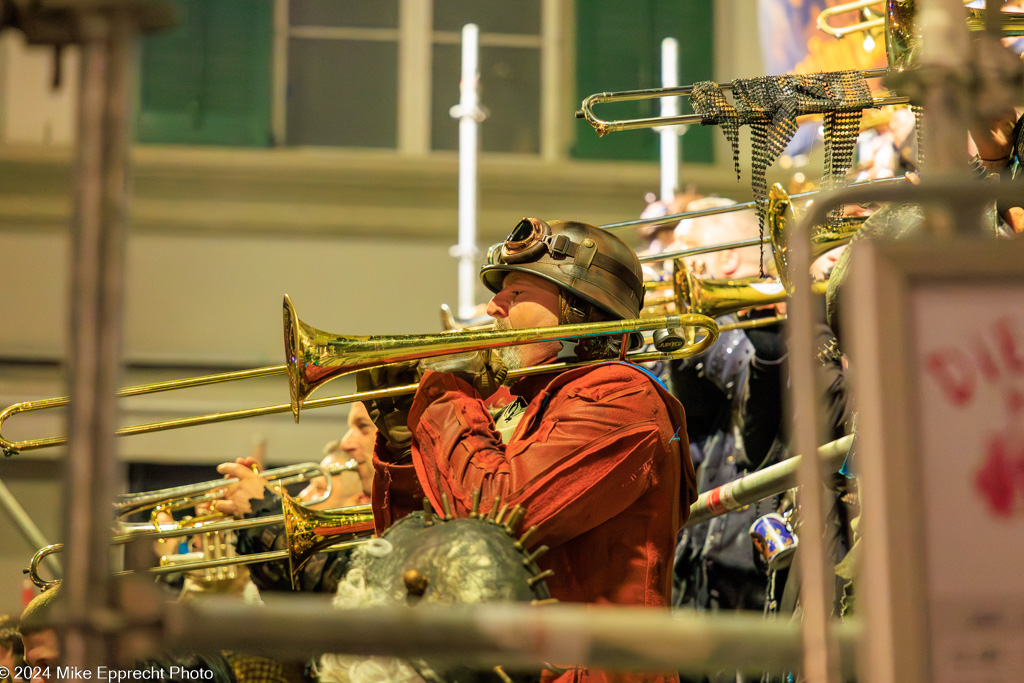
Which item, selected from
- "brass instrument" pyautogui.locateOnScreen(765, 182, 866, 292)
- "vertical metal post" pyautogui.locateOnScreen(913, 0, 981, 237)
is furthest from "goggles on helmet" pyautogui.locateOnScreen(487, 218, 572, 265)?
"vertical metal post" pyautogui.locateOnScreen(913, 0, 981, 237)

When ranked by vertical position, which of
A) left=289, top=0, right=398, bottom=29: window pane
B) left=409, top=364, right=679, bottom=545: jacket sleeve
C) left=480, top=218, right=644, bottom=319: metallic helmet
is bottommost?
left=409, top=364, right=679, bottom=545: jacket sleeve

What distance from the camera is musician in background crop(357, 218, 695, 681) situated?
243 cm

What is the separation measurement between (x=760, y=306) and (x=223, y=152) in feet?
18.0

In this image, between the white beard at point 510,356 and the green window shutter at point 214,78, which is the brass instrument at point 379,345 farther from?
the green window shutter at point 214,78

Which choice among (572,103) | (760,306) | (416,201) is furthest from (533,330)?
(572,103)

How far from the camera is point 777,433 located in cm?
407

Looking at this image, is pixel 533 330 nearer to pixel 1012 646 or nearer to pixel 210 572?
pixel 1012 646

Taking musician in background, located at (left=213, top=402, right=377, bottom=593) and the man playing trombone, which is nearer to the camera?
the man playing trombone

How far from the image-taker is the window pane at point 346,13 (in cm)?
891

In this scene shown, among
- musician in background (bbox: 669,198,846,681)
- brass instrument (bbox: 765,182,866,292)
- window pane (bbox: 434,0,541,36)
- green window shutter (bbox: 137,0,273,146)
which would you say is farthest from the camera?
window pane (bbox: 434,0,541,36)

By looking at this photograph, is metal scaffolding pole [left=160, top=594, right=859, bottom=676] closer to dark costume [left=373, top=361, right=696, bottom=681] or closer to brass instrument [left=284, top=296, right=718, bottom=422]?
dark costume [left=373, top=361, right=696, bottom=681]

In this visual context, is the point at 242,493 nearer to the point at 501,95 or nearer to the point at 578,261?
the point at 578,261

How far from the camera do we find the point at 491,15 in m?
9.16

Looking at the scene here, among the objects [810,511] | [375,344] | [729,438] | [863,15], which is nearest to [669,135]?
[863,15]
